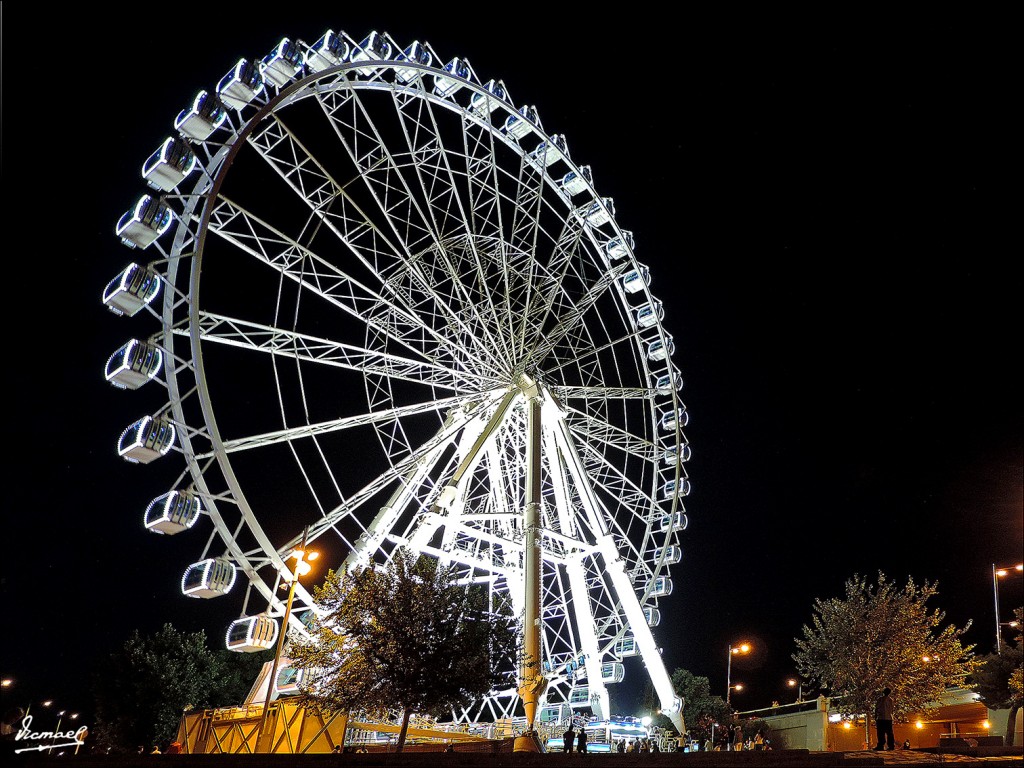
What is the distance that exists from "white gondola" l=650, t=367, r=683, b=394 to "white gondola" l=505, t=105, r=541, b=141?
9.93 meters

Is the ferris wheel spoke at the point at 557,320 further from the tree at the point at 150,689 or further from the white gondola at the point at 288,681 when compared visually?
the tree at the point at 150,689

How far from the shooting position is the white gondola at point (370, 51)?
2348 cm

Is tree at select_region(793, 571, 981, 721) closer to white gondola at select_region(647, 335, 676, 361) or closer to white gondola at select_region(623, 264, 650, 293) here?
white gondola at select_region(647, 335, 676, 361)

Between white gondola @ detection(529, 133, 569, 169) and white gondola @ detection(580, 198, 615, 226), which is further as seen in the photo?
white gondola @ detection(580, 198, 615, 226)

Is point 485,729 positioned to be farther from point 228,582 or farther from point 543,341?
point 543,341

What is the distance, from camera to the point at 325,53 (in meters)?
22.6

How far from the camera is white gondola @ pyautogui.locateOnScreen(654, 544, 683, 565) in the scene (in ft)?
99.6

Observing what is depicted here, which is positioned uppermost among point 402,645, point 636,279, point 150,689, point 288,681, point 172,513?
point 636,279

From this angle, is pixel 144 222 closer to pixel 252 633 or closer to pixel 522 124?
pixel 252 633

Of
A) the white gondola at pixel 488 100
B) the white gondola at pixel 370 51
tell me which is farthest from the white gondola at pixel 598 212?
the white gondola at pixel 370 51

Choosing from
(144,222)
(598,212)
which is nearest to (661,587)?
(598,212)

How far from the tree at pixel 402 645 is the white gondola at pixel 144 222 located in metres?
8.95

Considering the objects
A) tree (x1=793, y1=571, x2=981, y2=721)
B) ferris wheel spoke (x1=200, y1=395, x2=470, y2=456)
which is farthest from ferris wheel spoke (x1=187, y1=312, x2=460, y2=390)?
tree (x1=793, y1=571, x2=981, y2=721)

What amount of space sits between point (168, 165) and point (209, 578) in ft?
31.2
